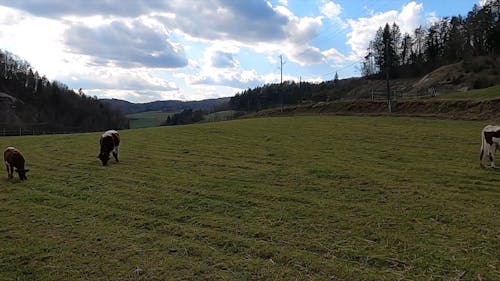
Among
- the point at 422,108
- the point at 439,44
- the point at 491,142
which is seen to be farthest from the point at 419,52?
the point at 491,142

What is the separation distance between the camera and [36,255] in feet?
26.6

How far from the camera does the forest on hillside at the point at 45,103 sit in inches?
4599

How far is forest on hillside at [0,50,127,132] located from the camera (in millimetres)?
116812

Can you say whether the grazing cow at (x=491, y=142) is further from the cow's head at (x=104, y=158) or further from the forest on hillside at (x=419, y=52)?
the forest on hillside at (x=419, y=52)

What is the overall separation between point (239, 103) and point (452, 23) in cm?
7111

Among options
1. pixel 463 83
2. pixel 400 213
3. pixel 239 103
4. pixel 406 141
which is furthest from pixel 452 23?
pixel 400 213

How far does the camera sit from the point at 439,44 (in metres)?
110

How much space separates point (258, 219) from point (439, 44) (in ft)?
378

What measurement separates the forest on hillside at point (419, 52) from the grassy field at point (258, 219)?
2496 inches

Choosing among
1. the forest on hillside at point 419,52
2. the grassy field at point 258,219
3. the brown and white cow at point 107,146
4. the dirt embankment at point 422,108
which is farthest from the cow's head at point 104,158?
the forest on hillside at point 419,52

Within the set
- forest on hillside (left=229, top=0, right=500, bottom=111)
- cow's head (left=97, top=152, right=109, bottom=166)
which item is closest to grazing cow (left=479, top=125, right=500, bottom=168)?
cow's head (left=97, top=152, right=109, bottom=166)

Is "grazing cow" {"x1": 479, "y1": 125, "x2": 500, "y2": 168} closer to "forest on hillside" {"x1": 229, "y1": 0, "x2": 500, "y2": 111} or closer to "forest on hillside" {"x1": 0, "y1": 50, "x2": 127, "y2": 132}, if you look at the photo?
"forest on hillside" {"x1": 229, "y1": 0, "x2": 500, "y2": 111}

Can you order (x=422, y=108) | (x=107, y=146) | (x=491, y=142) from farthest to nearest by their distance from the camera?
(x=422, y=108)
(x=107, y=146)
(x=491, y=142)

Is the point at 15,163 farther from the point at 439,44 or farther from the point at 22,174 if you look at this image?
the point at 439,44
